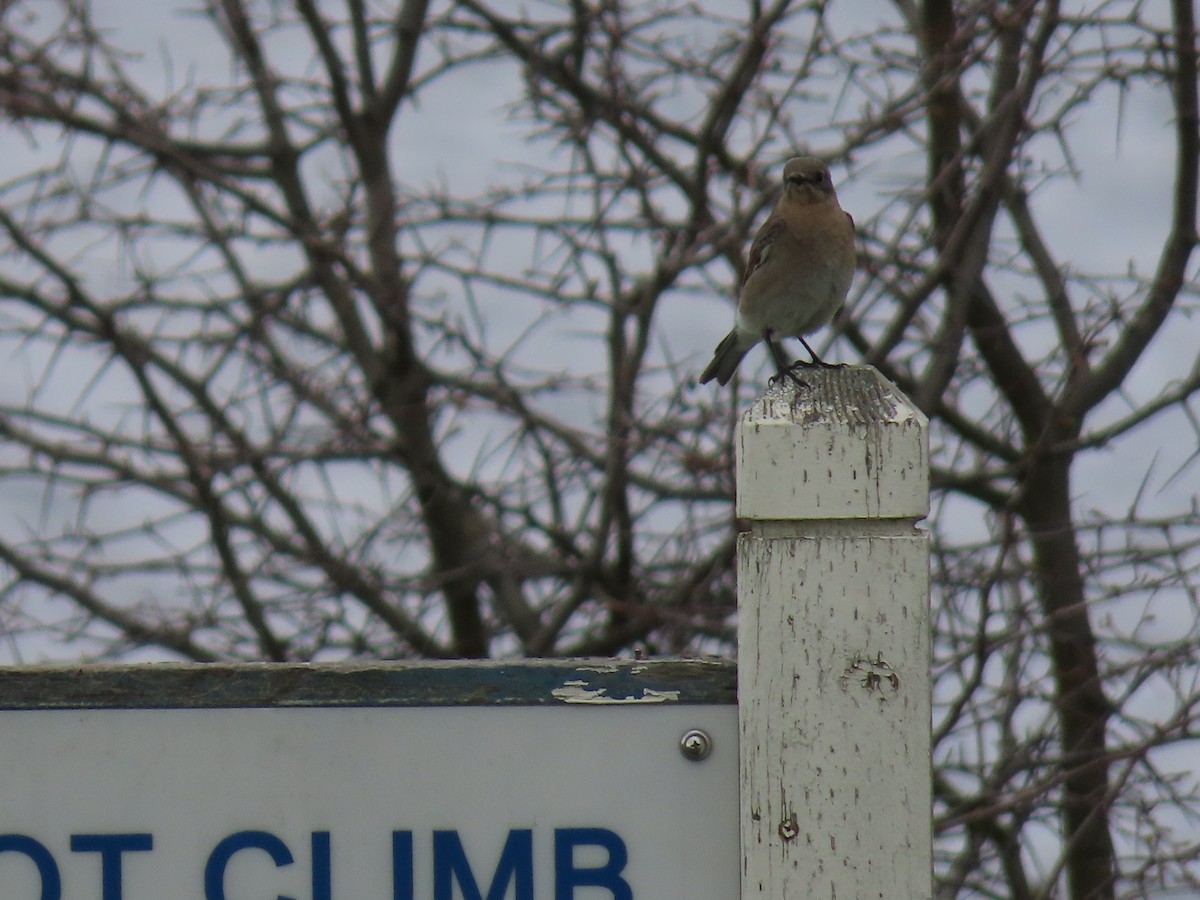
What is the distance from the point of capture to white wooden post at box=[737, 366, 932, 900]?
1.41 meters

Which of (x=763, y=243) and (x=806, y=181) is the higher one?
(x=806, y=181)

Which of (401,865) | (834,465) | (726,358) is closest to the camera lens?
(834,465)

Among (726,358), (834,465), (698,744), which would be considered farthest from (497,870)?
(726,358)

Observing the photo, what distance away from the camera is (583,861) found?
4.88 feet

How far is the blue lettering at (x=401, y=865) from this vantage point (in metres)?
1.50

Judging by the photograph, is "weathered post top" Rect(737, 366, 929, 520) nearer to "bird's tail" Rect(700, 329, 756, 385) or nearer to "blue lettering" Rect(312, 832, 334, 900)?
"blue lettering" Rect(312, 832, 334, 900)

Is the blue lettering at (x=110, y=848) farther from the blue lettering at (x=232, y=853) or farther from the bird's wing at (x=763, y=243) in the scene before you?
the bird's wing at (x=763, y=243)

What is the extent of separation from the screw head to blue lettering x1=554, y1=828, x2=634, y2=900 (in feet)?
0.33

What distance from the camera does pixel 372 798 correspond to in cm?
153

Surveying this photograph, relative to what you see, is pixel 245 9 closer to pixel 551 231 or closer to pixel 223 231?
pixel 223 231

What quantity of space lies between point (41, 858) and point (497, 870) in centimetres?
42

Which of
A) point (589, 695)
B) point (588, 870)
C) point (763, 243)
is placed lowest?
point (588, 870)

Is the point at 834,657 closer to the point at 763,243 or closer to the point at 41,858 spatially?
the point at 41,858

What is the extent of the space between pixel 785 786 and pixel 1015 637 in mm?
2035
